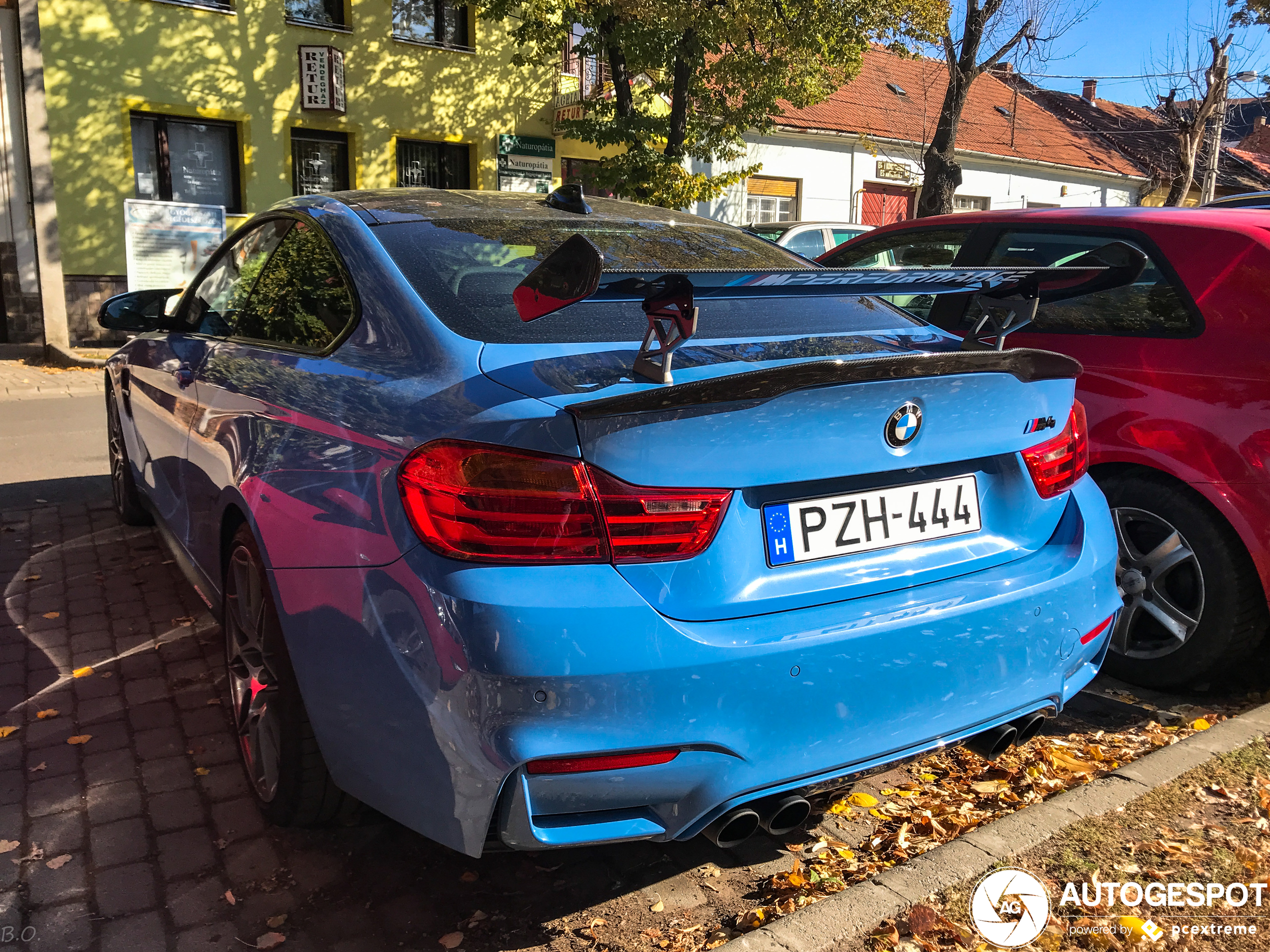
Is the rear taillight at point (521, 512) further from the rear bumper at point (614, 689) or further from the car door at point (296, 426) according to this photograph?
the car door at point (296, 426)

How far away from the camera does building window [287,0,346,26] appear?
57.3ft

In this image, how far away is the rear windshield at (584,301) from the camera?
2383 mm

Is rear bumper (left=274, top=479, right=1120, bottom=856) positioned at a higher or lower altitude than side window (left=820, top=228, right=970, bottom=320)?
lower

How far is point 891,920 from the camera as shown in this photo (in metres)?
2.25

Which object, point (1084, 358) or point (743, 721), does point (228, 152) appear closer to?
point (1084, 358)

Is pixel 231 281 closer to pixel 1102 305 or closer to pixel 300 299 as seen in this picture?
pixel 300 299

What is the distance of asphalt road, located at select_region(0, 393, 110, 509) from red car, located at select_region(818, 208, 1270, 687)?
17.7 feet

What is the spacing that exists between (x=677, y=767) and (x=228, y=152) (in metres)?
18.0

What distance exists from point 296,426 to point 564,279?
0.95 meters

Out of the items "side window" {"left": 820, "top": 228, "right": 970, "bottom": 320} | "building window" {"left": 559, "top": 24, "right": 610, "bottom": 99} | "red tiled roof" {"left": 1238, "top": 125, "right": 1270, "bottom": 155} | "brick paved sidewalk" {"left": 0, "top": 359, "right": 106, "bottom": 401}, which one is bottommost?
"brick paved sidewalk" {"left": 0, "top": 359, "right": 106, "bottom": 401}

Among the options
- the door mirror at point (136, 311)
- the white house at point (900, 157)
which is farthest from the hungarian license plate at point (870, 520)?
the white house at point (900, 157)

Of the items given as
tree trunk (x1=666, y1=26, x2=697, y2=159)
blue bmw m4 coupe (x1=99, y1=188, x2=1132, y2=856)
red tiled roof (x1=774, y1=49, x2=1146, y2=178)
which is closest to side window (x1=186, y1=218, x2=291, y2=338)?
blue bmw m4 coupe (x1=99, y1=188, x2=1132, y2=856)

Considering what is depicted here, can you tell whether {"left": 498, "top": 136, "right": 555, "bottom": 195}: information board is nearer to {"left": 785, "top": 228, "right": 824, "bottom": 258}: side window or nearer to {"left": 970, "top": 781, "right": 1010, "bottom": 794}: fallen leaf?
{"left": 785, "top": 228, "right": 824, "bottom": 258}: side window

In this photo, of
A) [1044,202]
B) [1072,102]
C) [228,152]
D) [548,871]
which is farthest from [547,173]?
[1072,102]
